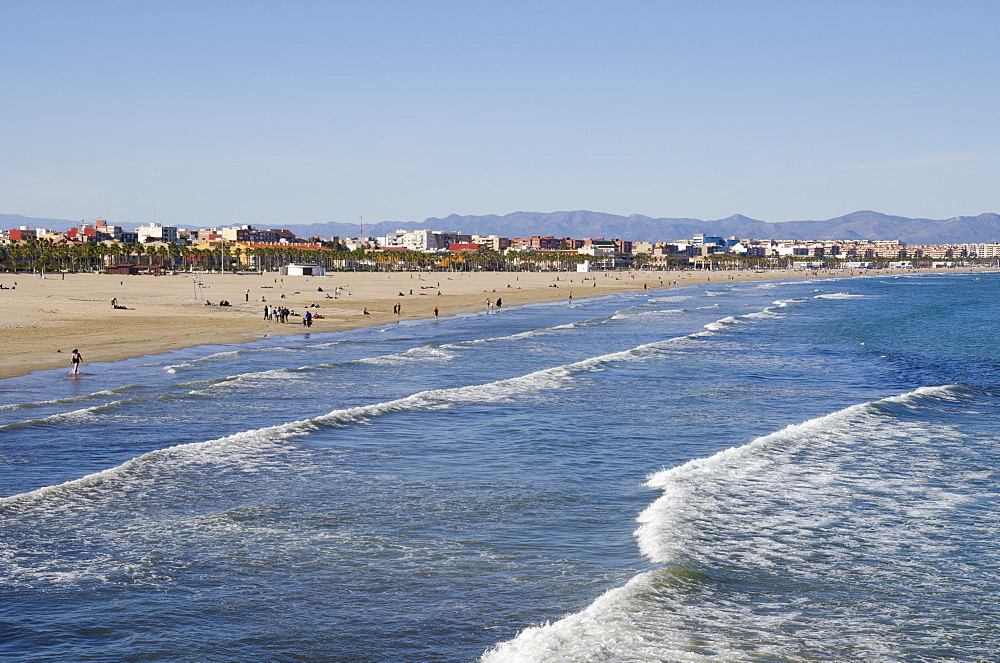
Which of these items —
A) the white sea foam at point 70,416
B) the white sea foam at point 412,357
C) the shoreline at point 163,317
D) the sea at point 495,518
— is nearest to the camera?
the sea at point 495,518

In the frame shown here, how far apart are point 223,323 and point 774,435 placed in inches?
1506

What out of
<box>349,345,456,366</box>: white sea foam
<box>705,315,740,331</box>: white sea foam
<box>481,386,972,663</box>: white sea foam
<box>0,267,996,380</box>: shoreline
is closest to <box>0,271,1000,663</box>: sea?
<box>481,386,972,663</box>: white sea foam

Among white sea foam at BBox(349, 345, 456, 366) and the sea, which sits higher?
white sea foam at BBox(349, 345, 456, 366)

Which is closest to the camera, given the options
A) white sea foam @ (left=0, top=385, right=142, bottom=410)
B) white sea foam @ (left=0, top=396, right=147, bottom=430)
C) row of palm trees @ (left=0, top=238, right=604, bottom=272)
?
white sea foam @ (left=0, top=396, right=147, bottom=430)

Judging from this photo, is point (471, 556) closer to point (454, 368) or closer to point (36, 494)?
point (36, 494)

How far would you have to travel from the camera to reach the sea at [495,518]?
1021 cm

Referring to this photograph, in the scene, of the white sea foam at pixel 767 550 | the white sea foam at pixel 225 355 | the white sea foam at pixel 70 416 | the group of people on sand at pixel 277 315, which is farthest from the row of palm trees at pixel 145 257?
the white sea foam at pixel 767 550

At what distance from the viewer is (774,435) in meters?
21.3

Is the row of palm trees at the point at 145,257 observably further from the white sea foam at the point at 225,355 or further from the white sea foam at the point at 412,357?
the white sea foam at the point at 412,357

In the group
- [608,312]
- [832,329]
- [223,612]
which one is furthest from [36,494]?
[608,312]

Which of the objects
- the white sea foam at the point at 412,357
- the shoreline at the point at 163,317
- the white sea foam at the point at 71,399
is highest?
the shoreline at the point at 163,317

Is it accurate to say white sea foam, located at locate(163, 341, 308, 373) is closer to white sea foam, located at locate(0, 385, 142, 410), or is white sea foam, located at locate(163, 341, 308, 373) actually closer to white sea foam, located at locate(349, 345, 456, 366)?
white sea foam, located at locate(0, 385, 142, 410)

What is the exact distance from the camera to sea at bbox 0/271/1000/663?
33.5 ft

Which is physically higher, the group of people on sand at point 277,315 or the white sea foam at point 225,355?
the group of people on sand at point 277,315
